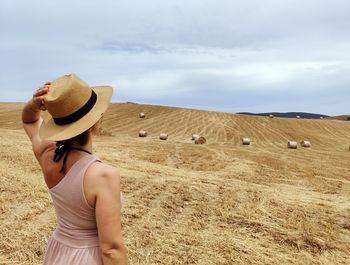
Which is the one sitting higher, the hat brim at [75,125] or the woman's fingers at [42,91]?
the woman's fingers at [42,91]

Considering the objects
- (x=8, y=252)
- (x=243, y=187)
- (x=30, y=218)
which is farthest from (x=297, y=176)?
(x=8, y=252)

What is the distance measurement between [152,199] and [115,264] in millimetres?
6799

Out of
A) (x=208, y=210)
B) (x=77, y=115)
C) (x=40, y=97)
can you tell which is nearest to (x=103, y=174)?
(x=77, y=115)

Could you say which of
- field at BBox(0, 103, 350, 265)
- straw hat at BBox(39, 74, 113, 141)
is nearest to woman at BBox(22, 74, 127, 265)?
straw hat at BBox(39, 74, 113, 141)

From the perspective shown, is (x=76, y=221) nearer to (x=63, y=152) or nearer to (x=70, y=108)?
(x=63, y=152)

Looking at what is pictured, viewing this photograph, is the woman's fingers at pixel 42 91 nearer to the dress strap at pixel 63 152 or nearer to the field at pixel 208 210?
the dress strap at pixel 63 152

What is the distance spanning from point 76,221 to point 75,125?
53 cm

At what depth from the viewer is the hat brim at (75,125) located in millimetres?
2389

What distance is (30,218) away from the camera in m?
7.43

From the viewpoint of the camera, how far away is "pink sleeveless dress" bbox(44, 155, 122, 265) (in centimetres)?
237

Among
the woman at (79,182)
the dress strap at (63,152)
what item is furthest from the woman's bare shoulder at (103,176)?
the dress strap at (63,152)

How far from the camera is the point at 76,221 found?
2.45 meters

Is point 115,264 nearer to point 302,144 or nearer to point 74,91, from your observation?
point 74,91

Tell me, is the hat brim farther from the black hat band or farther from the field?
the field
